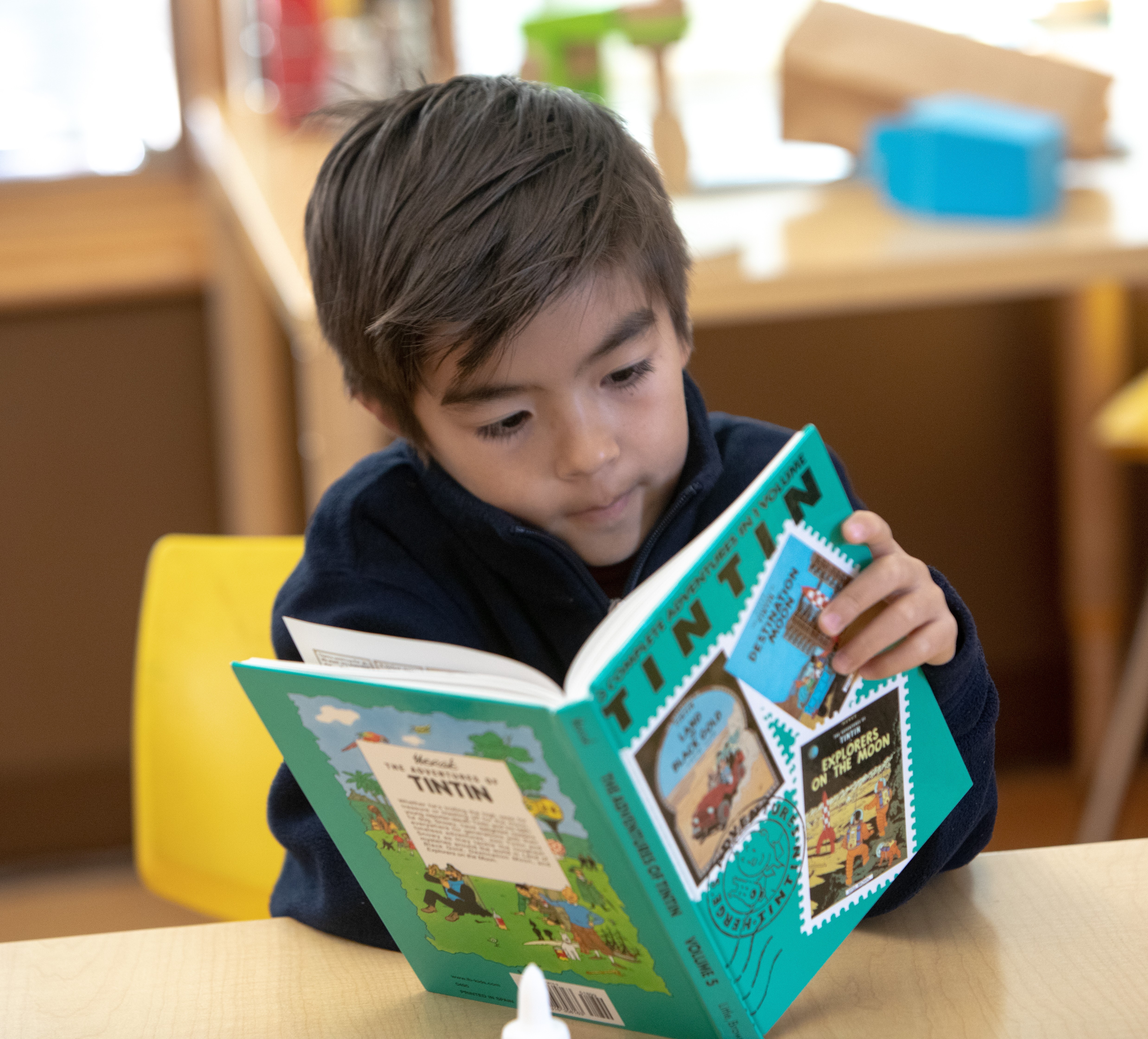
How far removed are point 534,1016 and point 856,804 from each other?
0.18 metres

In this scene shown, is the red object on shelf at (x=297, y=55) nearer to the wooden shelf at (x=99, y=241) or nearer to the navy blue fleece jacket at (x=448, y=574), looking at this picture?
the wooden shelf at (x=99, y=241)

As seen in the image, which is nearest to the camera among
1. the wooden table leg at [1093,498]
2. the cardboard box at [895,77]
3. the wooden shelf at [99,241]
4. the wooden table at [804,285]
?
the wooden table at [804,285]

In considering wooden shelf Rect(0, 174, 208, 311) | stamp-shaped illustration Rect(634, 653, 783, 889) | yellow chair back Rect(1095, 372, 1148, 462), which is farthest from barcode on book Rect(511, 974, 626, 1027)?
wooden shelf Rect(0, 174, 208, 311)

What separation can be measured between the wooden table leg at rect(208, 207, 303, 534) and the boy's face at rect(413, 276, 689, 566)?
54.6 inches

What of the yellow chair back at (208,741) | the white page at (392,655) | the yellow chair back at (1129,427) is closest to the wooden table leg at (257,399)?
the yellow chair back at (208,741)

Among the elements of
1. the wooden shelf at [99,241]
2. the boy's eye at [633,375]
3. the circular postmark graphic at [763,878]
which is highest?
the boy's eye at [633,375]

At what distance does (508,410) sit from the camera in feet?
2.50

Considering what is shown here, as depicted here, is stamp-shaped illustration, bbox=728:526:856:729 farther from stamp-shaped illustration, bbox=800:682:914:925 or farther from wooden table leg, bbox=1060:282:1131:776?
wooden table leg, bbox=1060:282:1131:776

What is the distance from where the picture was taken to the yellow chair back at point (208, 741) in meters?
1.10

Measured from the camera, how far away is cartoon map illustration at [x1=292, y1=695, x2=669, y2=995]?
544 millimetres

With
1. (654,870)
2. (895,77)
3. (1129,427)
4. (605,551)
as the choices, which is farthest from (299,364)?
(654,870)

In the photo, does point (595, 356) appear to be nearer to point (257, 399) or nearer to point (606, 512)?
point (606, 512)

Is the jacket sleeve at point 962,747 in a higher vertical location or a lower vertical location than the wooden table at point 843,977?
higher

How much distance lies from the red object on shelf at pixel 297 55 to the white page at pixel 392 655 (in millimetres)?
A: 1709
